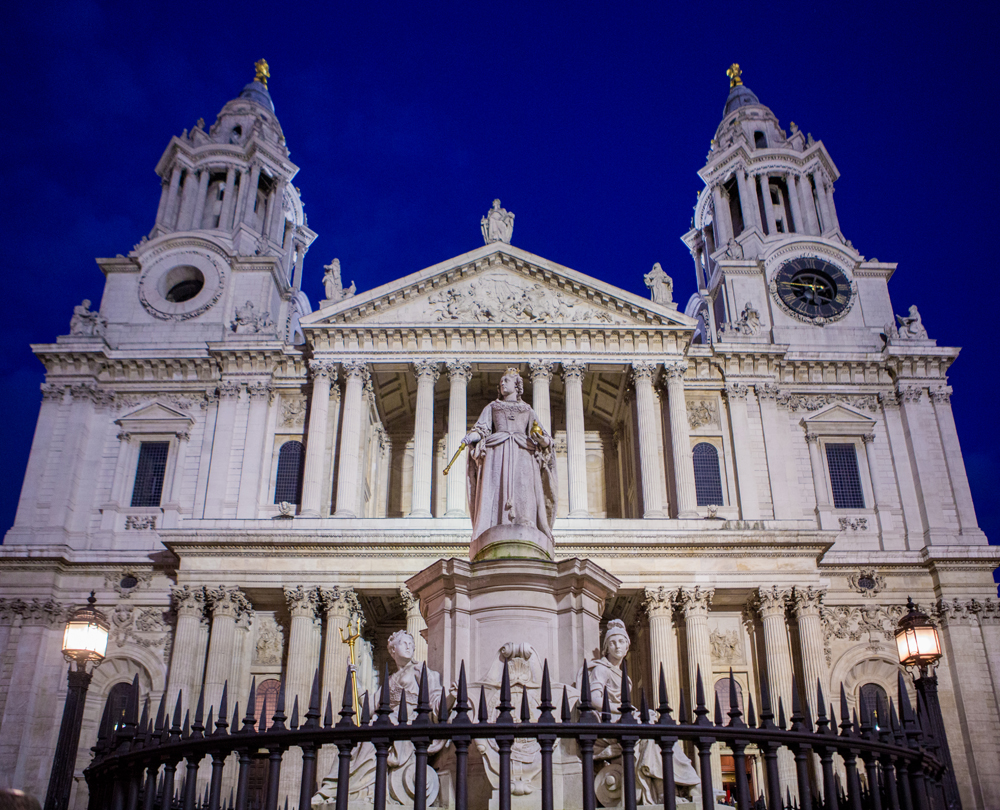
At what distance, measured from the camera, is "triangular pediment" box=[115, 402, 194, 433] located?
36.8m

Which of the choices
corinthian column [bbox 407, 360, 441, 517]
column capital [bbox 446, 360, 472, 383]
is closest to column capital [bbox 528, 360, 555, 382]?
column capital [bbox 446, 360, 472, 383]

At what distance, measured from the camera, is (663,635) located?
28422 mm

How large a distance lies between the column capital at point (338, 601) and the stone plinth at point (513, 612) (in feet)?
56.9

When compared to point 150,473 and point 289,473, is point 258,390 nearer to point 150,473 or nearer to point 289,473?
point 289,473

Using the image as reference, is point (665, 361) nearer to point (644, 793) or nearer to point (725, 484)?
point (725, 484)

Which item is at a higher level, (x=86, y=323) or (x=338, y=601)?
(x=86, y=323)

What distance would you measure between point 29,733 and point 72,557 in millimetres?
6232

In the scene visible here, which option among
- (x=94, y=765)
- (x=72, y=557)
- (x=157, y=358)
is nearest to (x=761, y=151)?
(x=157, y=358)

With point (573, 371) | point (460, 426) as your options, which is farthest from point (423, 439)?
point (573, 371)

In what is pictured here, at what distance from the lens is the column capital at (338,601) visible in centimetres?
2858

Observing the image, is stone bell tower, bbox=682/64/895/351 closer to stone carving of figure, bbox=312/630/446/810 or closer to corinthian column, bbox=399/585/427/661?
corinthian column, bbox=399/585/427/661

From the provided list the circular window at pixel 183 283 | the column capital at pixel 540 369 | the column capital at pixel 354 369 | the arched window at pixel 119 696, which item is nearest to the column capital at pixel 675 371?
the column capital at pixel 540 369

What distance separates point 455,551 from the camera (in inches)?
1147

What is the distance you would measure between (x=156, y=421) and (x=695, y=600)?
22630mm
